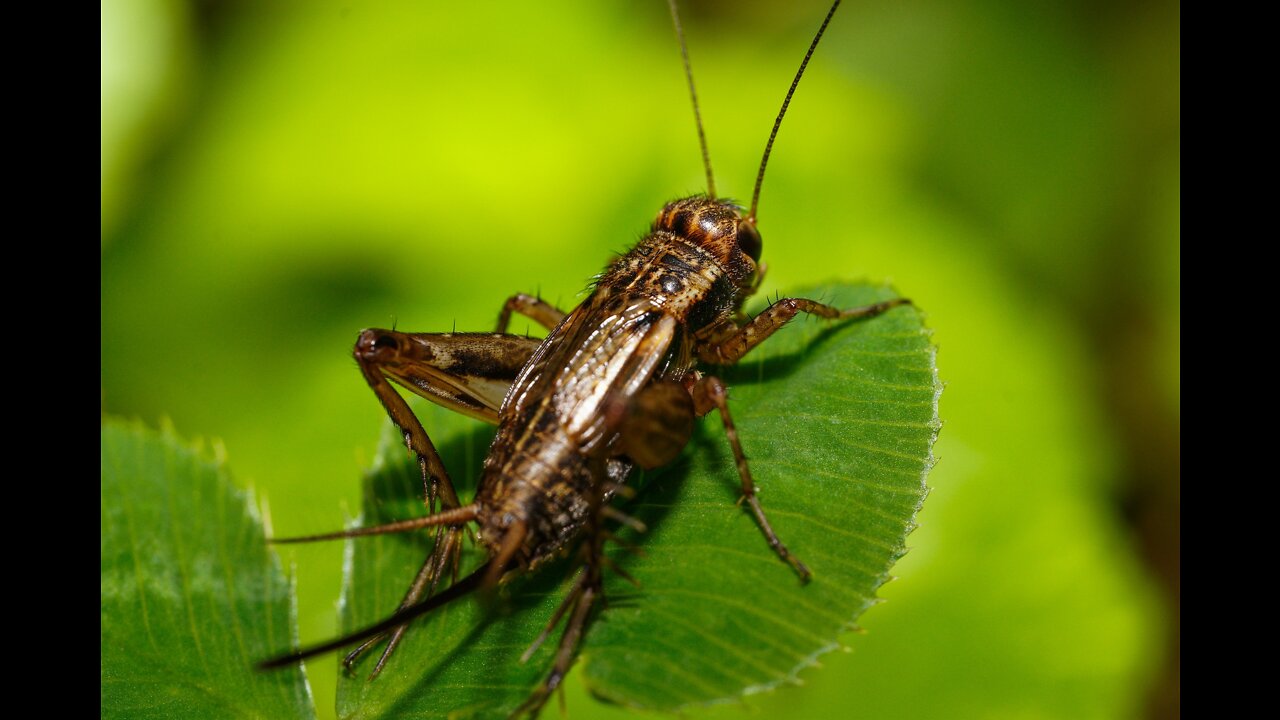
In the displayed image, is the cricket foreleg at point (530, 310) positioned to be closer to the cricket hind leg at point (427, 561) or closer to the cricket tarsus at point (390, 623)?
the cricket hind leg at point (427, 561)

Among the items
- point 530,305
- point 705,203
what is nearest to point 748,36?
point 705,203

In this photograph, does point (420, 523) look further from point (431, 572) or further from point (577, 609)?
point (577, 609)

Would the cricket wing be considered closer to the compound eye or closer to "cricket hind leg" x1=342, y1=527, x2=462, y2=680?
"cricket hind leg" x1=342, y1=527, x2=462, y2=680

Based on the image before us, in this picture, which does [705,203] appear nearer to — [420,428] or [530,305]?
[530,305]

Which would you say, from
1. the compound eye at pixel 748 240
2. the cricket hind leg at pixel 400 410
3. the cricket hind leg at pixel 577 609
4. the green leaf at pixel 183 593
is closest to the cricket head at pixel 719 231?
the compound eye at pixel 748 240

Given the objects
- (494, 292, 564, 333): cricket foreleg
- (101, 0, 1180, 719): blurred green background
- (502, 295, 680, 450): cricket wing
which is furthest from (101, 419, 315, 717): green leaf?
(494, 292, 564, 333): cricket foreleg

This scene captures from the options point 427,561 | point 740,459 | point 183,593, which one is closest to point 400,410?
point 427,561
